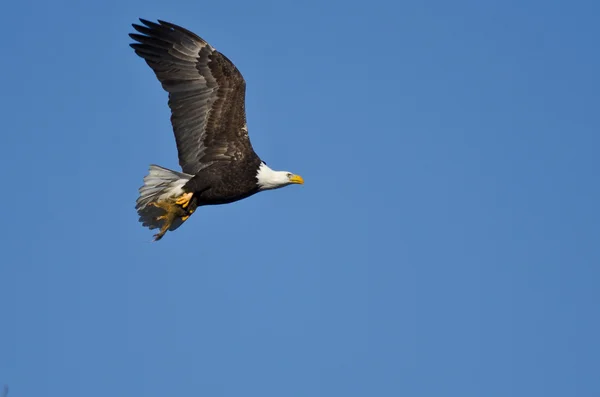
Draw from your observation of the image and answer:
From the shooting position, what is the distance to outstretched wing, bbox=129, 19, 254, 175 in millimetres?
7137

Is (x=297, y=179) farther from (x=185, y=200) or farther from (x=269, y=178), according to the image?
(x=185, y=200)

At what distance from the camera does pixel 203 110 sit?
716 centimetres

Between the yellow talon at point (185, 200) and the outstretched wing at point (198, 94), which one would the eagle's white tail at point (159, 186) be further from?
the outstretched wing at point (198, 94)

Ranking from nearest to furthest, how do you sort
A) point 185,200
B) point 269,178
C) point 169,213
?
point 185,200 → point 169,213 → point 269,178

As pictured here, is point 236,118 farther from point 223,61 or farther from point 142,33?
point 142,33

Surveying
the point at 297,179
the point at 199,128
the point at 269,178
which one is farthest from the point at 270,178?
the point at 199,128

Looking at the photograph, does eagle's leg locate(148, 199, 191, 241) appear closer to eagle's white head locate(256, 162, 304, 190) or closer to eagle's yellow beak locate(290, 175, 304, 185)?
eagle's white head locate(256, 162, 304, 190)

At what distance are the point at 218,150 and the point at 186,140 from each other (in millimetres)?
332

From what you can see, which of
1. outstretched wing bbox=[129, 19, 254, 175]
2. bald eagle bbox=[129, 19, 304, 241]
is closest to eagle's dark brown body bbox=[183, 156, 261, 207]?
bald eagle bbox=[129, 19, 304, 241]

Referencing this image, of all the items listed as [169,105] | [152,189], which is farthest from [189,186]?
[169,105]

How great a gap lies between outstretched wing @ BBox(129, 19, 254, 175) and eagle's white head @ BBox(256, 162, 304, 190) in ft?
0.69

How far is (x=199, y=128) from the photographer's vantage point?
718cm

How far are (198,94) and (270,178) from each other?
1.04m

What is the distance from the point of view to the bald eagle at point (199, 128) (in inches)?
277
